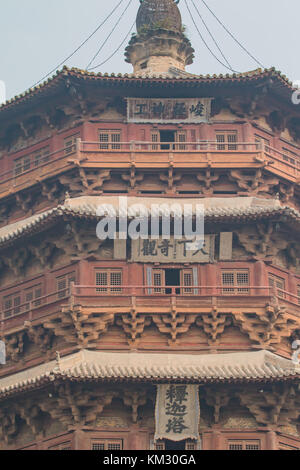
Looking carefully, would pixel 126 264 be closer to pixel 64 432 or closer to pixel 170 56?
pixel 64 432

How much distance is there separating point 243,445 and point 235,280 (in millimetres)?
4874

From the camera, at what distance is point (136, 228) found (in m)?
32.4

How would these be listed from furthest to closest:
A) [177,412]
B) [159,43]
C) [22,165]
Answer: [159,43]
[22,165]
[177,412]

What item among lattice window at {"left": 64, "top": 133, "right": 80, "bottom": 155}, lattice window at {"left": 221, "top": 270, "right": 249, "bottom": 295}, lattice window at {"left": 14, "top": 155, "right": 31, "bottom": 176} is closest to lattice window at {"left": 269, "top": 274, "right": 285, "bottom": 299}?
lattice window at {"left": 221, "top": 270, "right": 249, "bottom": 295}

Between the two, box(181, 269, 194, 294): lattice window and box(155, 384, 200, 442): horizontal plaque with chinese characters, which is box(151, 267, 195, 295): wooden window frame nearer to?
box(181, 269, 194, 294): lattice window

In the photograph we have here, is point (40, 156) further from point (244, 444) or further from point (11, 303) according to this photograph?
point (244, 444)

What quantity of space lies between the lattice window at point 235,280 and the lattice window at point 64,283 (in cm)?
429

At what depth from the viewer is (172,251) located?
32.6m

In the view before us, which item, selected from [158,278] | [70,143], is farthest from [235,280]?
[70,143]

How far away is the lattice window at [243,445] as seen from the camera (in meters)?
30.1

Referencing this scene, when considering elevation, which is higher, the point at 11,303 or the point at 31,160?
the point at 31,160

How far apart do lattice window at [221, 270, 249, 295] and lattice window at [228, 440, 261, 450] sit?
4.31m

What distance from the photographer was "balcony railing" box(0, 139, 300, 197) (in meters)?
33.6
